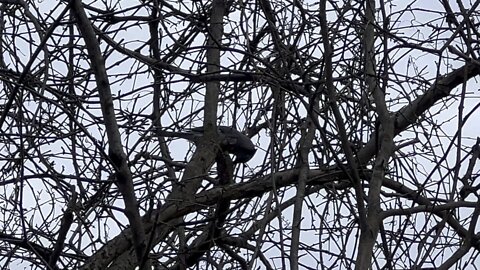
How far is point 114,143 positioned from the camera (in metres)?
2.46

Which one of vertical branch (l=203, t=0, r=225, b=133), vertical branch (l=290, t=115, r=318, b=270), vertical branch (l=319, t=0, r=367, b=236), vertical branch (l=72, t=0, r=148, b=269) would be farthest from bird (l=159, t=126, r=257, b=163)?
vertical branch (l=72, t=0, r=148, b=269)

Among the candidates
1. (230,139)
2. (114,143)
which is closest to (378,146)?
(114,143)

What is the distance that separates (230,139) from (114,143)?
1.82m

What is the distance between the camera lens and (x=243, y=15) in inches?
156

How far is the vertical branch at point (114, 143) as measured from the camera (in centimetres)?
247

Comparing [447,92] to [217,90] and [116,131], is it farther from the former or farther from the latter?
[116,131]

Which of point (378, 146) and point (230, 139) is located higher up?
point (230, 139)

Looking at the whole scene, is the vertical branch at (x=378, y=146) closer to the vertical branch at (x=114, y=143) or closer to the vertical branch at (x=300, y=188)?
the vertical branch at (x=300, y=188)

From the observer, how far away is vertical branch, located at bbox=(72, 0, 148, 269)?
2469mm

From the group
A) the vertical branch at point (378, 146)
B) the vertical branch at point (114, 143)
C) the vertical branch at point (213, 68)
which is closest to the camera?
the vertical branch at point (114, 143)

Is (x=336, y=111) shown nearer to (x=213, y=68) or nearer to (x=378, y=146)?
(x=378, y=146)

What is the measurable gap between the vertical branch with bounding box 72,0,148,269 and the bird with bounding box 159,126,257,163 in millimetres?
1654

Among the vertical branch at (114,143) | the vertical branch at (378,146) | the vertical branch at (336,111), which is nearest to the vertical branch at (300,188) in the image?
the vertical branch at (336,111)

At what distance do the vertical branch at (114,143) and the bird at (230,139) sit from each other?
1.65m
